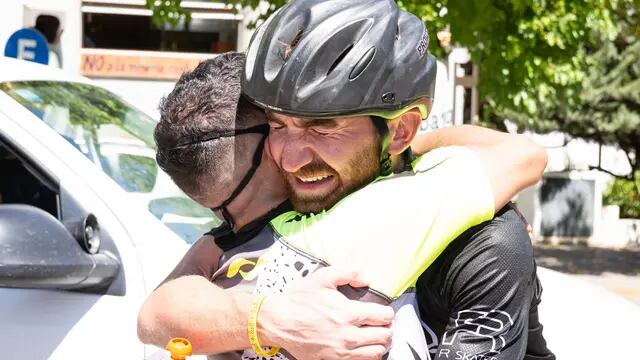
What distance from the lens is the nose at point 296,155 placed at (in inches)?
66.3

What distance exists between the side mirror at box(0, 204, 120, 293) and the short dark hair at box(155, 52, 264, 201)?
2.16 ft

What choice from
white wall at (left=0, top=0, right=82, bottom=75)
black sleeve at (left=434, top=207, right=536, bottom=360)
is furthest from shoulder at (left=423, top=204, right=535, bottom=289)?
white wall at (left=0, top=0, right=82, bottom=75)

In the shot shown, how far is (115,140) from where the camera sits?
3.55 m

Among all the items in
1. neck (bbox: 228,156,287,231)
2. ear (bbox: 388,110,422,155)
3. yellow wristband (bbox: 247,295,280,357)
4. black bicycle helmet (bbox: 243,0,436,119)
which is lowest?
yellow wristband (bbox: 247,295,280,357)

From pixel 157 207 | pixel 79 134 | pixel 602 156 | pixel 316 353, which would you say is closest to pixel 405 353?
pixel 316 353

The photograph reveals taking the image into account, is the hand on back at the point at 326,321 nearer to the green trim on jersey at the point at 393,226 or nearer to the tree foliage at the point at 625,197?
the green trim on jersey at the point at 393,226

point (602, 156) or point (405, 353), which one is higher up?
point (405, 353)

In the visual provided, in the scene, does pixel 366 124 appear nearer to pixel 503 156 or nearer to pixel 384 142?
pixel 384 142

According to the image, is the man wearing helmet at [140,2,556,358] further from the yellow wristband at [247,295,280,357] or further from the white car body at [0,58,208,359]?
the white car body at [0,58,208,359]

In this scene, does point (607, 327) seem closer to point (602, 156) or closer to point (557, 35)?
point (557, 35)

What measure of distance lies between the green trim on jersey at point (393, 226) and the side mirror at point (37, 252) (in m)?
0.85

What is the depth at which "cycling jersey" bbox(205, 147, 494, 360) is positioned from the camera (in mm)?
1578

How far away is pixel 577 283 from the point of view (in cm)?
316

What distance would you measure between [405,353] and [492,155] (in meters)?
0.45
